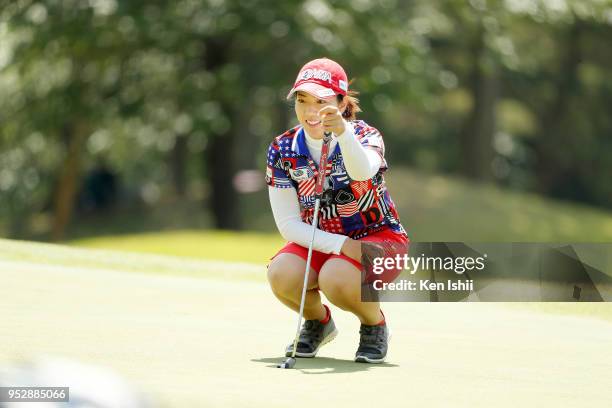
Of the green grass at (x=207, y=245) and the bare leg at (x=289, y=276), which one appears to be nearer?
the bare leg at (x=289, y=276)

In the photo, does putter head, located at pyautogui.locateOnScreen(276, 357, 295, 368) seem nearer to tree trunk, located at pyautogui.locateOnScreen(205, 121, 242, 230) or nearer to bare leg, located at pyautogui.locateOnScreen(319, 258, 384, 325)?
bare leg, located at pyautogui.locateOnScreen(319, 258, 384, 325)

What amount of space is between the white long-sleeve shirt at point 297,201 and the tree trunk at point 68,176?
2222 centimetres

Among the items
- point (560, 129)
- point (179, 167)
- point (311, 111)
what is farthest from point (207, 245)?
point (560, 129)

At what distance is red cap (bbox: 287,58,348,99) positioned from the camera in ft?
20.3

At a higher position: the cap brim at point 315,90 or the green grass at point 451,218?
the green grass at point 451,218

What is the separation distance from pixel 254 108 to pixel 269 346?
23.7 meters

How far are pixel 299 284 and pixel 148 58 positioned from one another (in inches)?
867

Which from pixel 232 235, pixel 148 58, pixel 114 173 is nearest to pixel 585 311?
pixel 232 235

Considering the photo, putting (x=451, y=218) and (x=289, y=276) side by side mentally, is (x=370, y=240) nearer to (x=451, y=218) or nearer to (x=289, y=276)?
(x=289, y=276)

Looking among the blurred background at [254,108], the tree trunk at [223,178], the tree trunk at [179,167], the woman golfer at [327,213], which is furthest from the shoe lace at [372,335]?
the tree trunk at [179,167]

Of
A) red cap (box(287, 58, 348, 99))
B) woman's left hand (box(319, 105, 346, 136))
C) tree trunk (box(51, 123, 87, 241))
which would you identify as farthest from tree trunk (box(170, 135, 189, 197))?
woman's left hand (box(319, 105, 346, 136))

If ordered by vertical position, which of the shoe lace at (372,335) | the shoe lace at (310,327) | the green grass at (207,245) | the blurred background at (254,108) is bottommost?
the shoe lace at (372,335)

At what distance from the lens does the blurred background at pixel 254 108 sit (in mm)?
23922

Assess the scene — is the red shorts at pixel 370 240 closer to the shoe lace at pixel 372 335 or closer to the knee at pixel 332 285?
the knee at pixel 332 285
